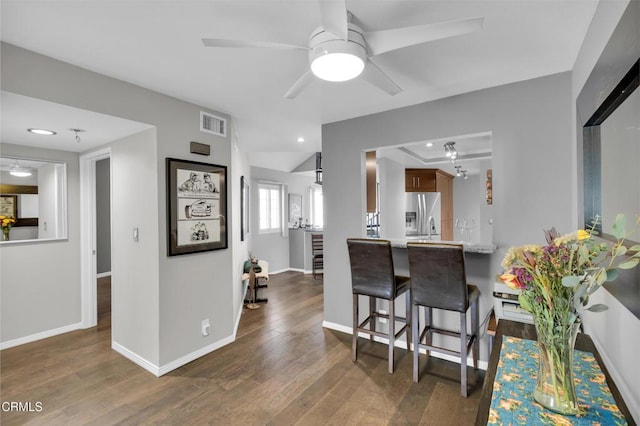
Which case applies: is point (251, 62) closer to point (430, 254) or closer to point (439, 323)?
point (430, 254)

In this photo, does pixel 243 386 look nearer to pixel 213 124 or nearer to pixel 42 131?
pixel 213 124

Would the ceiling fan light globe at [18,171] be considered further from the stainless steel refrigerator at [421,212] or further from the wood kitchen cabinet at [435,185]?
the wood kitchen cabinet at [435,185]

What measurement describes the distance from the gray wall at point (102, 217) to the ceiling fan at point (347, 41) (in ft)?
20.7

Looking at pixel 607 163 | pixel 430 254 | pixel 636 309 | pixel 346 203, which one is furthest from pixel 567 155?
pixel 346 203

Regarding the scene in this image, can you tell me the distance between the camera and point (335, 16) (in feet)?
4.09

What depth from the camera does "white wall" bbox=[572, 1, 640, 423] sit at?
99cm

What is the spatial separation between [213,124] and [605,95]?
296cm

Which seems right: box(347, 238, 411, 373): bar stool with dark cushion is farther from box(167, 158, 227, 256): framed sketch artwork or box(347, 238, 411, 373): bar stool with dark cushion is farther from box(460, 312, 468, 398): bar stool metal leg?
box(167, 158, 227, 256): framed sketch artwork

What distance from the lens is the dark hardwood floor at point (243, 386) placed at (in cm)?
210

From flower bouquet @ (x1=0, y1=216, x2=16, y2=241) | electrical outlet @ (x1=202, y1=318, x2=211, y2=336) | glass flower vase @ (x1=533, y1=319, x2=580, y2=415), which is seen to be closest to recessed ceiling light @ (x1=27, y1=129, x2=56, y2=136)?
flower bouquet @ (x1=0, y1=216, x2=16, y2=241)

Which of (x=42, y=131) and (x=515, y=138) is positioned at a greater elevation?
(x=42, y=131)

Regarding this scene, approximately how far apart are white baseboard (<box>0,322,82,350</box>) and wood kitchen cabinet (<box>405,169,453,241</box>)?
18.7 feet

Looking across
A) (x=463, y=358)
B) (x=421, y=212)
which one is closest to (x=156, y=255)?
(x=463, y=358)

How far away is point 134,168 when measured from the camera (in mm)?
2834
